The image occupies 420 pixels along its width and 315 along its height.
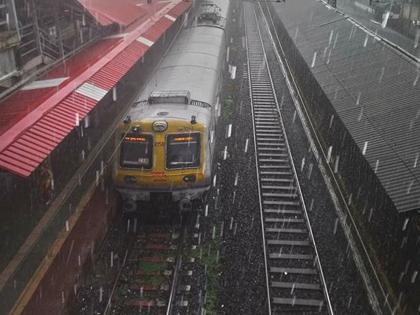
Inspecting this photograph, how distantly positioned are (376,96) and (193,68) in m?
6.09

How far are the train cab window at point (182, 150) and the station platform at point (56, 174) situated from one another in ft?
7.25

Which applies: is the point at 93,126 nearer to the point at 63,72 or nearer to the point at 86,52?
the point at 86,52

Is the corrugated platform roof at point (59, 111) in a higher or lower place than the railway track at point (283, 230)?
higher

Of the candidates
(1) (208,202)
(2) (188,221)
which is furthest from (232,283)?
(1) (208,202)

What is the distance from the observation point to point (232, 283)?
409 inches

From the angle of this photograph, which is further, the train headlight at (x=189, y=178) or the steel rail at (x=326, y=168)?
the train headlight at (x=189, y=178)

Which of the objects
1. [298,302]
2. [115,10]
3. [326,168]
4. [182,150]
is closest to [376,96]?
[326,168]

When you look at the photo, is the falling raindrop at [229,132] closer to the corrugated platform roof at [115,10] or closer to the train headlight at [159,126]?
the corrugated platform roof at [115,10]

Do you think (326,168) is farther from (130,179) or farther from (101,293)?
(101,293)

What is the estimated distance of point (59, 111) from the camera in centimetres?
981

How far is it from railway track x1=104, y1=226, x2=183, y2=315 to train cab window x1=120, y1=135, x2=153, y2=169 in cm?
198

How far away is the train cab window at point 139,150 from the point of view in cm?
1162

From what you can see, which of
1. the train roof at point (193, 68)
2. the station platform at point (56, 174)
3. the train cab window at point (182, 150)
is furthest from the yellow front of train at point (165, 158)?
the train roof at point (193, 68)

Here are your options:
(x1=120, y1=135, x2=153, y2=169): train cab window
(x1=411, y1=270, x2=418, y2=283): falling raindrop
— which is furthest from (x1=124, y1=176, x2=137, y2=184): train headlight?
(x1=411, y1=270, x2=418, y2=283): falling raindrop
